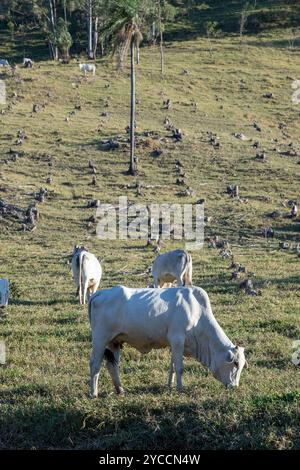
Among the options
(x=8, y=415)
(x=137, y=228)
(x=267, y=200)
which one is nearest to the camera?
(x=8, y=415)

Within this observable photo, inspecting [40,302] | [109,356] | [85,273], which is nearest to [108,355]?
[109,356]

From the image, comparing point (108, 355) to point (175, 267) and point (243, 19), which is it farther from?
point (243, 19)

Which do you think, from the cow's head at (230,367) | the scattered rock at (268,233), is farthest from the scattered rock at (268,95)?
the cow's head at (230,367)

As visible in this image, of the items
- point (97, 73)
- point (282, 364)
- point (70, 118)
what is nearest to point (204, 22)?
point (97, 73)

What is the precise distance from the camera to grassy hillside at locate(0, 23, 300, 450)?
9148 mm

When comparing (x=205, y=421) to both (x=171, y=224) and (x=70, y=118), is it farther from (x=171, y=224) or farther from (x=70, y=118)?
(x=70, y=118)

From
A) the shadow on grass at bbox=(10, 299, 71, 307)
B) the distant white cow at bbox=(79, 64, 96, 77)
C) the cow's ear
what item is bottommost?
the shadow on grass at bbox=(10, 299, 71, 307)

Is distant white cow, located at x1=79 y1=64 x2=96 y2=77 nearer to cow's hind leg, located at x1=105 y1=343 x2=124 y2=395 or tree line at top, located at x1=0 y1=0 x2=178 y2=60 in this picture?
tree line at top, located at x1=0 y1=0 x2=178 y2=60

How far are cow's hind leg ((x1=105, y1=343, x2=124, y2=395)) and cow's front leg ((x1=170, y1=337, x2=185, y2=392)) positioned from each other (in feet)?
2.91

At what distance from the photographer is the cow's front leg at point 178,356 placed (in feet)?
34.5

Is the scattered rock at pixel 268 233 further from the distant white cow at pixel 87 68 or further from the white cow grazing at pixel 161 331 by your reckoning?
the distant white cow at pixel 87 68

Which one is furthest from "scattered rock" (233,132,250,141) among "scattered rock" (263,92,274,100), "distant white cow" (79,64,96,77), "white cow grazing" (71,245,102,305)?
"white cow grazing" (71,245,102,305)

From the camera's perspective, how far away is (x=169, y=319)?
35.1 feet
